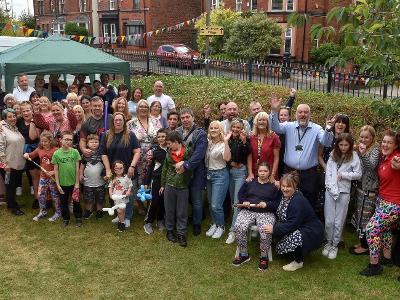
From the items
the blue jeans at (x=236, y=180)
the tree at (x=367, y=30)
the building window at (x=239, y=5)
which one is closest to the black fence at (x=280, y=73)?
the tree at (x=367, y=30)

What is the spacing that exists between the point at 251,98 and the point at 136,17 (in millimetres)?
29763

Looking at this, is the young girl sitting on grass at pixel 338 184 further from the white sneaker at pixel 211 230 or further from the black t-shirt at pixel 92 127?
the black t-shirt at pixel 92 127

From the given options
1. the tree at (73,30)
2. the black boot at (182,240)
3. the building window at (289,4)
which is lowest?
the black boot at (182,240)

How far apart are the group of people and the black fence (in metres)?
1.13

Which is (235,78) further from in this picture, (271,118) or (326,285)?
(326,285)

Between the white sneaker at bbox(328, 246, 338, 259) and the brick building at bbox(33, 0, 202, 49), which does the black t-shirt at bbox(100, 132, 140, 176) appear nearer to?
the white sneaker at bbox(328, 246, 338, 259)

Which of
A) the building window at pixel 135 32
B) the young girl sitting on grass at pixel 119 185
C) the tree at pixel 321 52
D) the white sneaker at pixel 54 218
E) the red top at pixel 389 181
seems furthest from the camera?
the building window at pixel 135 32

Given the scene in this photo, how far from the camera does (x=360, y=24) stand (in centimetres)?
351

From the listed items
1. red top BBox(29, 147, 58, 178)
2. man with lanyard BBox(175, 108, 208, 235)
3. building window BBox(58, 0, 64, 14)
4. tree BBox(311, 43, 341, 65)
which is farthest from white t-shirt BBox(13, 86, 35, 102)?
building window BBox(58, 0, 64, 14)

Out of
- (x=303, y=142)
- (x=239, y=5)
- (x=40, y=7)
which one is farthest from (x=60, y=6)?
(x=303, y=142)

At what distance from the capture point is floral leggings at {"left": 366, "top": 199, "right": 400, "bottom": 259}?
4852 mm

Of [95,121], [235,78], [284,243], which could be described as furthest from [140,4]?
[284,243]

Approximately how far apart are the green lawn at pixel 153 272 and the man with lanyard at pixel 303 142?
0.95 meters

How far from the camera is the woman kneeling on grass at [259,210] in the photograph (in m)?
5.17
